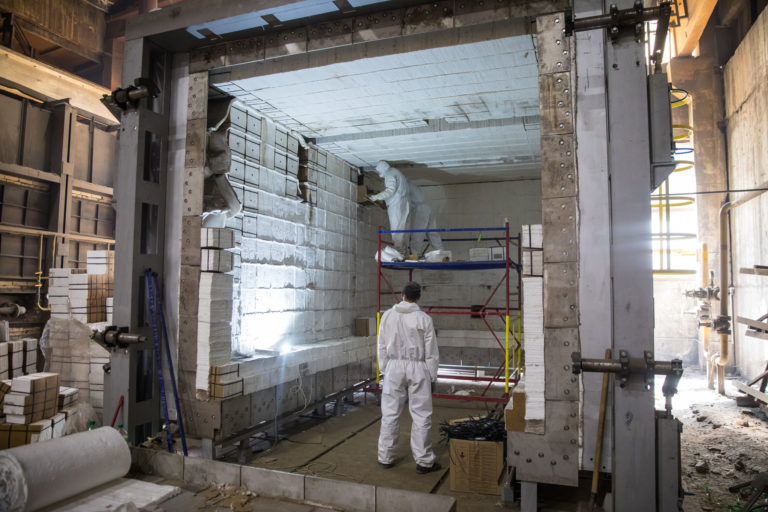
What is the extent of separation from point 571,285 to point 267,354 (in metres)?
3.98

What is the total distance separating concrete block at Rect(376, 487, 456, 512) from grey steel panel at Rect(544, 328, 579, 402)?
4.20ft

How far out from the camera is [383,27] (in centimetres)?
473

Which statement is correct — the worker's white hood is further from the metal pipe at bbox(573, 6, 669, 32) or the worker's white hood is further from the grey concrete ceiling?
the metal pipe at bbox(573, 6, 669, 32)

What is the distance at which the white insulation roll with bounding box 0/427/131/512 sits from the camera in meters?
3.15

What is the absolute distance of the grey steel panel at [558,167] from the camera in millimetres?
3942

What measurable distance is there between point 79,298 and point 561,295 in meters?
6.78

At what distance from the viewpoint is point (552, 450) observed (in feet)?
12.6

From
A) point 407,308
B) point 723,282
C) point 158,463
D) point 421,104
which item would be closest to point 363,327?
point 407,308

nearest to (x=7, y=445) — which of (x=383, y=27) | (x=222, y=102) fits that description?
(x=222, y=102)

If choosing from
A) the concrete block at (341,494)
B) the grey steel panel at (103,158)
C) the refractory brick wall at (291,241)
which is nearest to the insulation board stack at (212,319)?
the refractory brick wall at (291,241)

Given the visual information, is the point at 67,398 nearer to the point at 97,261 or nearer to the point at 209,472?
the point at 97,261

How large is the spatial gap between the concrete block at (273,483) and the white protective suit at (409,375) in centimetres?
166

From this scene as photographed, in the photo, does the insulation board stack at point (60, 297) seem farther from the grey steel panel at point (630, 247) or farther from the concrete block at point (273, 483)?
the grey steel panel at point (630, 247)

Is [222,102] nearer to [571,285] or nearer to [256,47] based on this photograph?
[256,47]
